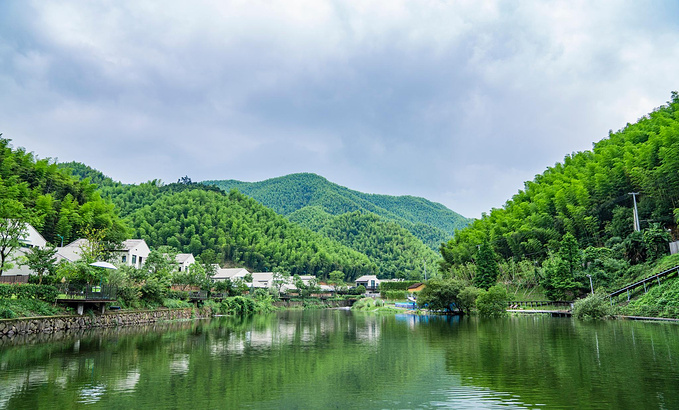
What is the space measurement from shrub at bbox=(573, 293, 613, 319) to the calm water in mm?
10962

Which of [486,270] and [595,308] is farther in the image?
[486,270]

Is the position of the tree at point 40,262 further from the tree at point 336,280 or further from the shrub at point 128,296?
the tree at point 336,280

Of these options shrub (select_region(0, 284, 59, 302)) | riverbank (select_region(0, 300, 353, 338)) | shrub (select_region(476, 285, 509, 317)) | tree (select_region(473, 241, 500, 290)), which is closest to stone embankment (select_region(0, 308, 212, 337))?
riverbank (select_region(0, 300, 353, 338))

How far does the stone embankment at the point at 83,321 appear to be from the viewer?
20891 mm

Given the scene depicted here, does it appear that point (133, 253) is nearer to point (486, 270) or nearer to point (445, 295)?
point (445, 295)

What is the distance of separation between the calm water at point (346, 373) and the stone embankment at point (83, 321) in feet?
5.43

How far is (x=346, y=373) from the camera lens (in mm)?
13133

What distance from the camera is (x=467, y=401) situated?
9.59 m

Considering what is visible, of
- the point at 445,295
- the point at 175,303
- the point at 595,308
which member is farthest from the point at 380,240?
the point at 595,308

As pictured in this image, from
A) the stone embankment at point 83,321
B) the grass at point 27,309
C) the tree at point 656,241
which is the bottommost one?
the stone embankment at point 83,321

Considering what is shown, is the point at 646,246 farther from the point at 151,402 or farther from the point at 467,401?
the point at 151,402

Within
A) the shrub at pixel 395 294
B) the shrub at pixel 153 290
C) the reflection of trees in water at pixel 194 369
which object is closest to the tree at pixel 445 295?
the reflection of trees in water at pixel 194 369

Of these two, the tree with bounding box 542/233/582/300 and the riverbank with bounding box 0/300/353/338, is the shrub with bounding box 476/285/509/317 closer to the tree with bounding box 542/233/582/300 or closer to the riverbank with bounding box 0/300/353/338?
the tree with bounding box 542/233/582/300

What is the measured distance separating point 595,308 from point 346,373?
2613 cm
